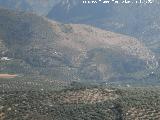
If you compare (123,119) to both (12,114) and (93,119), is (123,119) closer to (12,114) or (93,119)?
(93,119)

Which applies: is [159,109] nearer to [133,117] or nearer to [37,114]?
[133,117]

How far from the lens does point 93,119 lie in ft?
654

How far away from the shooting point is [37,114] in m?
197

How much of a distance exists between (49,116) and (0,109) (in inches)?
664

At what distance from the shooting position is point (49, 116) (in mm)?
198750

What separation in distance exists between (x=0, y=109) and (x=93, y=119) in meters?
32.0

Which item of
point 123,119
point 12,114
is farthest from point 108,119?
point 12,114

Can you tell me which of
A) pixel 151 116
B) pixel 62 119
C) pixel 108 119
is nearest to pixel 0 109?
pixel 62 119

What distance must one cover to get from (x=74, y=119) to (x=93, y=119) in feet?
21.4

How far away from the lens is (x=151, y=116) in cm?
19250

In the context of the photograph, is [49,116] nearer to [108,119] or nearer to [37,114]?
[37,114]

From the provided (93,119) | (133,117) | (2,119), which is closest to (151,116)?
(133,117)

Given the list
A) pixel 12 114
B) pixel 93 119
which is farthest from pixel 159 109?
pixel 12 114

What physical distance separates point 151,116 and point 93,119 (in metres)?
20.3
